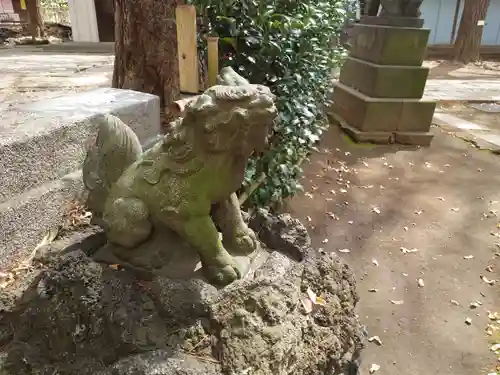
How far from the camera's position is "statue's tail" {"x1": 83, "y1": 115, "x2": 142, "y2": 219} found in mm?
1701

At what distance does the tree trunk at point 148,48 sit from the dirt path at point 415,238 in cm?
171

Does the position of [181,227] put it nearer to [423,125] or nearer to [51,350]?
[51,350]

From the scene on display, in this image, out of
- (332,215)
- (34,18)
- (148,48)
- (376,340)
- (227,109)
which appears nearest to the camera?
(227,109)

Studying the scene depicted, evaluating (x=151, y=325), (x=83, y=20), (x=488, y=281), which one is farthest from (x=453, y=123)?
(x=83, y=20)

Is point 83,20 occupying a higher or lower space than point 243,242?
higher

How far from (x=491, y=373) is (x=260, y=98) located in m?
2.26

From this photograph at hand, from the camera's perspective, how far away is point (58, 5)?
1514 centimetres

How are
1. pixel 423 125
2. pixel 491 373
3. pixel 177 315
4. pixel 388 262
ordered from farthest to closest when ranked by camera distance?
1. pixel 423 125
2. pixel 388 262
3. pixel 491 373
4. pixel 177 315

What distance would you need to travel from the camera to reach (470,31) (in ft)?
39.9

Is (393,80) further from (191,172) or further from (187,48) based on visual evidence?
(191,172)

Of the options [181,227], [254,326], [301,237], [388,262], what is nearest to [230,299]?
[254,326]

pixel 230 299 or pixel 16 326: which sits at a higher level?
pixel 230 299

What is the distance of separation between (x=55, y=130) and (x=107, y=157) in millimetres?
760

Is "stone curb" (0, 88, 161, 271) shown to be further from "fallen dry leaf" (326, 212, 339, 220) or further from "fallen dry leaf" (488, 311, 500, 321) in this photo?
"fallen dry leaf" (488, 311, 500, 321)
